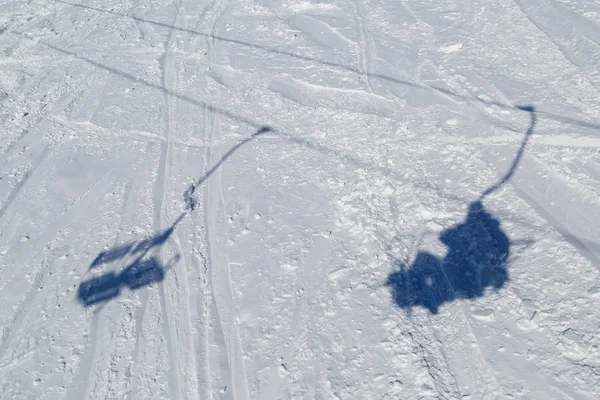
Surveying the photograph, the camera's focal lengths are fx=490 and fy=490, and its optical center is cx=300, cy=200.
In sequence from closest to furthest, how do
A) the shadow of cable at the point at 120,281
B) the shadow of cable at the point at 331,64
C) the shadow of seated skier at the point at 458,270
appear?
1. the shadow of seated skier at the point at 458,270
2. the shadow of cable at the point at 120,281
3. the shadow of cable at the point at 331,64

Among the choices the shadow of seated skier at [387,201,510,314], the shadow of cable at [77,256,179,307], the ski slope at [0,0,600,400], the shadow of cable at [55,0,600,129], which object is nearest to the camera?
the ski slope at [0,0,600,400]

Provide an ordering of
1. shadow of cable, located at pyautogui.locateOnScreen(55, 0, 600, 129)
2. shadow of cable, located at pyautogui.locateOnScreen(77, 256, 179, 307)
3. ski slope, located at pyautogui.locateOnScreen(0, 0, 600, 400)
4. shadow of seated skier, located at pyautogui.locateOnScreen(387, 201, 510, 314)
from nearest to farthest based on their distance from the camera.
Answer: ski slope, located at pyautogui.locateOnScreen(0, 0, 600, 400)
shadow of seated skier, located at pyautogui.locateOnScreen(387, 201, 510, 314)
shadow of cable, located at pyautogui.locateOnScreen(77, 256, 179, 307)
shadow of cable, located at pyautogui.locateOnScreen(55, 0, 600, 129)

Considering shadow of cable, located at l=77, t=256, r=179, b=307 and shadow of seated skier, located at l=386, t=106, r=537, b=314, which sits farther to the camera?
shadow of cable, located at l=77, t=256, r=179, b=307

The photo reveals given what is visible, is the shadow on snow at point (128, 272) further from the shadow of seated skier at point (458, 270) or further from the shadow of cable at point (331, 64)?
the shadow of cable at point (331, 64)

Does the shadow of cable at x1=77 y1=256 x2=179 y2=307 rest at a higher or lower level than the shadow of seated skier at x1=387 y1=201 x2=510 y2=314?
lower

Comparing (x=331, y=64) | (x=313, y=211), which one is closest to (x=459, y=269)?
(x=313, y=211)

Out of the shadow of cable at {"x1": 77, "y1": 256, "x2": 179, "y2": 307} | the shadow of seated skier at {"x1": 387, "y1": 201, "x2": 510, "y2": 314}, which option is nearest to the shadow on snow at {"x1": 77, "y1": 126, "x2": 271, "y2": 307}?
the shadow of cable at {"x1": 77, "y1": 256, "x2": 179, "y2": 307}

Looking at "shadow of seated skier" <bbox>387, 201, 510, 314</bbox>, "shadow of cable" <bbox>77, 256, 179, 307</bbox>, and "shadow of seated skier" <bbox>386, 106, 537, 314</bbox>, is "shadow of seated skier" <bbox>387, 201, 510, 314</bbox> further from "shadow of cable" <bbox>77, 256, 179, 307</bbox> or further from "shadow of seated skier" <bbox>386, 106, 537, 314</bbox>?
"shadow of cable" <bbox>77, 256, 179, 307</bbox>

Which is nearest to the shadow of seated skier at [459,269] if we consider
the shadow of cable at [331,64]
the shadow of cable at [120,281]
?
the shadow of cable at [331,64]

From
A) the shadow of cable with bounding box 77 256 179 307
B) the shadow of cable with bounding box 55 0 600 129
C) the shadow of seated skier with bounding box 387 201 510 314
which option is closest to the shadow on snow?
the shadow of cable with bounding box 77 256 179 307
